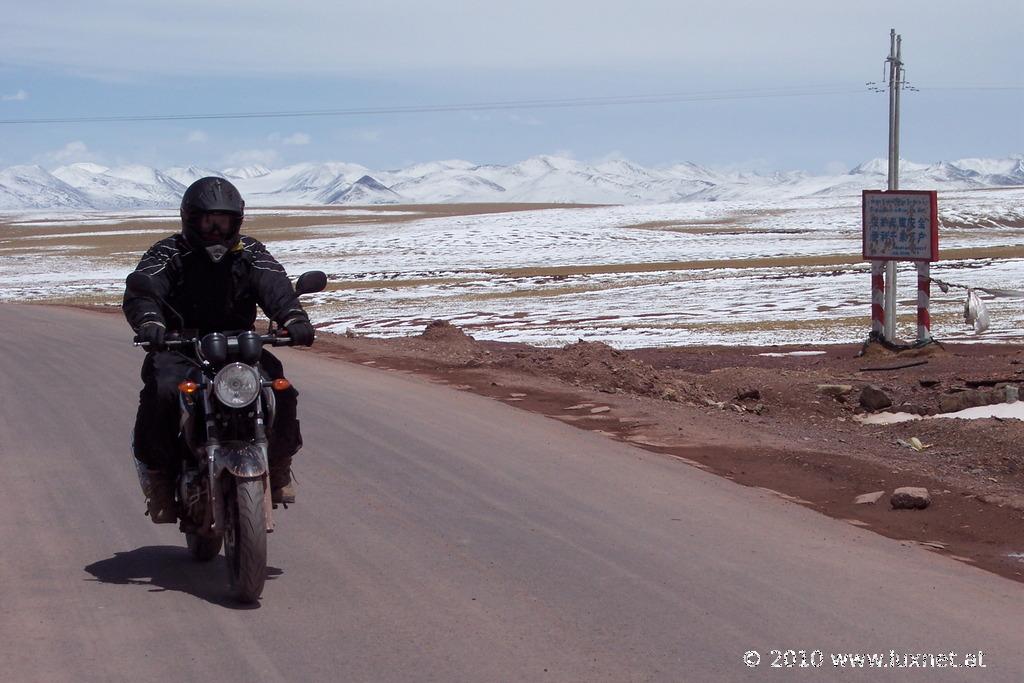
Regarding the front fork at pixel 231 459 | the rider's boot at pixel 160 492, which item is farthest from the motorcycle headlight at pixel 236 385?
the rider's boot at pixel 160 492

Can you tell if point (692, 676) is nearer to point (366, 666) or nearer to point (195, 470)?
point (366, 666)

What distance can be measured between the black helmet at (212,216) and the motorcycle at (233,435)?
0.38 m

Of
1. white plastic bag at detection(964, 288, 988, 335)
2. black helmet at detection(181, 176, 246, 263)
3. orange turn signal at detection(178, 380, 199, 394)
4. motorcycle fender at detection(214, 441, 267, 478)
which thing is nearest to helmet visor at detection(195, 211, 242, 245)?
black helmet at detection(181, 176, 246, 263)

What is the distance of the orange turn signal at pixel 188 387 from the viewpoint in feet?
20.2

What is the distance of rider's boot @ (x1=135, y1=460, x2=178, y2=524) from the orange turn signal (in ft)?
2.24

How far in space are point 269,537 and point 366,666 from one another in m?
2.46

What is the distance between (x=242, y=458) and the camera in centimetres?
608

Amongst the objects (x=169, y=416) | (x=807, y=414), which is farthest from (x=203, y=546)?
(x=807, y=414)

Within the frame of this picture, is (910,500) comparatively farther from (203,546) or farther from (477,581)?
(203,546)

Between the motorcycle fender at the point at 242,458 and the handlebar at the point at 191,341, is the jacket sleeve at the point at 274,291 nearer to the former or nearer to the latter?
the handlebar at the point at 191,341

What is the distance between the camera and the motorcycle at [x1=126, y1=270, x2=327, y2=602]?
603cm

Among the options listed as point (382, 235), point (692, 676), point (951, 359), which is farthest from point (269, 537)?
point (382, 235)

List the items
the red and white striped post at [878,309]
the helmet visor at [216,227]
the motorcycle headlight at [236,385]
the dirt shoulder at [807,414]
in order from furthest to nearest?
the red and white striped post at [878,309] < the dirt shoulder at [807,414] < the helmet visor at [216,227] < the motorcycle headlight at [236,385]

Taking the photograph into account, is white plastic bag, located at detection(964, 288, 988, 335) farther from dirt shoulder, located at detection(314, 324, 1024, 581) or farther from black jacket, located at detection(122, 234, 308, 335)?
black jacket, located at detection(122, 234, 308, 335)
